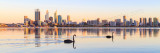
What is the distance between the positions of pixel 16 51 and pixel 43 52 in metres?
4.08

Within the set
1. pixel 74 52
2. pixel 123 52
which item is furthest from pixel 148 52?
pixel 74 52

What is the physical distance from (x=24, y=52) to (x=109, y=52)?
12.1 meters

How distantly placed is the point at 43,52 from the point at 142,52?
14206 mm

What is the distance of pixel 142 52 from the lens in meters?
29.2

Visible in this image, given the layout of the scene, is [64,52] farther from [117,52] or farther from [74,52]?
[117,52]

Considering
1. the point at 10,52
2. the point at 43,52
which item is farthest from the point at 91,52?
the point at 10,52

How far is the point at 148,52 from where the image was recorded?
95.6ft

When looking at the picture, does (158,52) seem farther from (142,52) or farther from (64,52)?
(64,52)

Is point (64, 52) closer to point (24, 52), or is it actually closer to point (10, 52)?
point (24, 52)

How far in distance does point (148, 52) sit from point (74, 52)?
35.0 ft

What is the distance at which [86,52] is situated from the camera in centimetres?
2914

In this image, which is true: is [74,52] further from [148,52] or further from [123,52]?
[148,52]

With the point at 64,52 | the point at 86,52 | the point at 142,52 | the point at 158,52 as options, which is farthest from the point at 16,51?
the point at 158,52

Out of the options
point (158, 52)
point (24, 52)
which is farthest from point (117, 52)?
point (24, 52)
